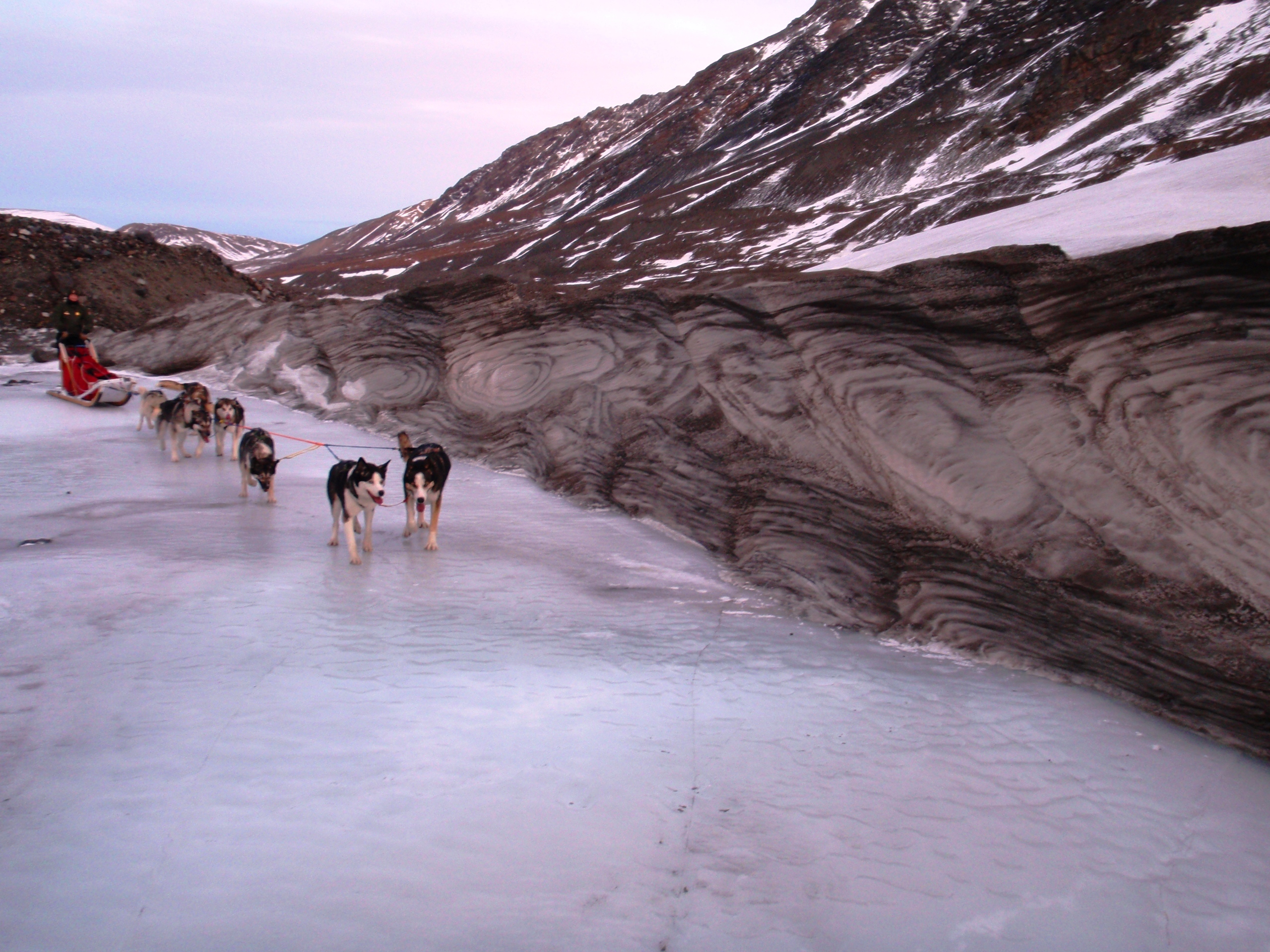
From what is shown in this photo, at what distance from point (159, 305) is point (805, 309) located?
688 inches

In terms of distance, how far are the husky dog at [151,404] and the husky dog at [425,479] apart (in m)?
5.26

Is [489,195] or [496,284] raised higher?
[489,195]

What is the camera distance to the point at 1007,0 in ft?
242

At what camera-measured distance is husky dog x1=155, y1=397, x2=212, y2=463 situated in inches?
404

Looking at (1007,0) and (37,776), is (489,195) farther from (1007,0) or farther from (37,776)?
(37,776)

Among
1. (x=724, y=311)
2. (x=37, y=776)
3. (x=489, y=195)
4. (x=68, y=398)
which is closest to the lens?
(x=37, y=776)

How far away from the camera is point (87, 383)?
13.1 metres

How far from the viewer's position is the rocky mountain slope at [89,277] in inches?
743

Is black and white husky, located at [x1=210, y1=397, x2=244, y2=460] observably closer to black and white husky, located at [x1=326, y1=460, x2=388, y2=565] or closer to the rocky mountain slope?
black and white husky, located at [x1=326, y1=460, x2=388, y2=565]

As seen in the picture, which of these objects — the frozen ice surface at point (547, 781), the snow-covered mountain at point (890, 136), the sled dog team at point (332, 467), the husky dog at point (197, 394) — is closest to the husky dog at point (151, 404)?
the sled dog team at point (332, 467)

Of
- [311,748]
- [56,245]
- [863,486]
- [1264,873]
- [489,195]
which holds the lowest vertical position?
[1264,873]

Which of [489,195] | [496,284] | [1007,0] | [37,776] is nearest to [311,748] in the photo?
[37,776]

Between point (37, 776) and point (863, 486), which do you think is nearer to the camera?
point (37, 776)

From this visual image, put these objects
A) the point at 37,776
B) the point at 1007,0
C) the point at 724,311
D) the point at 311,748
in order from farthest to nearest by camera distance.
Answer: the point at 1007,0, the point at 724,311, the point at 311,748, the point at 37,776
